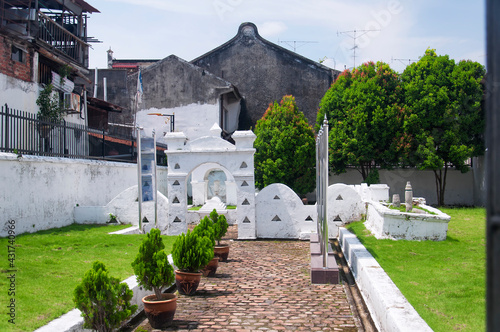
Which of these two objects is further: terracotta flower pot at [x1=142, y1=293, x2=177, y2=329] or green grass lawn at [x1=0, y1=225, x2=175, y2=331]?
terracotta flower pot at [x1=142, y1=293, x2=177, y2=329]

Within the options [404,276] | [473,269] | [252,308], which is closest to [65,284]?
[252,308]

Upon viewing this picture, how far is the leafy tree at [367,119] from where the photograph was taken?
880 inches

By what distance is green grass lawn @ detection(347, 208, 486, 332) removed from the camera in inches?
201

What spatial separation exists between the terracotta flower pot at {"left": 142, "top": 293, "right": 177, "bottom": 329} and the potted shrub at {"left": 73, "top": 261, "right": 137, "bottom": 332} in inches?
32.3

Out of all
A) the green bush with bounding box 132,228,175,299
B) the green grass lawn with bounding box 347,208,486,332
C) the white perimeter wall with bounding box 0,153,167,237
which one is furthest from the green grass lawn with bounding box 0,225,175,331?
the green grass lawn with bounding box 347,208,486,332

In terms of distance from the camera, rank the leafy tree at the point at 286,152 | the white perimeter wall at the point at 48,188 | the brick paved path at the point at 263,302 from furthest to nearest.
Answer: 1. the leafy tree at the point at 286,152
2. the white perimeter wall at the point at 48,188
3. the brick paved path at the point at 263,302

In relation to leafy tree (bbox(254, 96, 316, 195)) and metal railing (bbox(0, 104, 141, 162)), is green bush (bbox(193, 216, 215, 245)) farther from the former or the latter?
leafy tree (bbox(254, 96, 316, 195))

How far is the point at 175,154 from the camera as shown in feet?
48.5

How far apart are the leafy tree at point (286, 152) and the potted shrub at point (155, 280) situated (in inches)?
647

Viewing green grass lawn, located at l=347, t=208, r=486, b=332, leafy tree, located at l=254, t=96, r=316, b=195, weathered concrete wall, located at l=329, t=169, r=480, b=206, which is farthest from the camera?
weathered concrete wall, located at l=329, t=169, r=480, b=206

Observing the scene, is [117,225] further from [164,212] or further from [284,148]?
[284,148]

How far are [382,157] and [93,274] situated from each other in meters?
19.7

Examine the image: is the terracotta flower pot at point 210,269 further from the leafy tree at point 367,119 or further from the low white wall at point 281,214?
the leafy tree at point 367,119

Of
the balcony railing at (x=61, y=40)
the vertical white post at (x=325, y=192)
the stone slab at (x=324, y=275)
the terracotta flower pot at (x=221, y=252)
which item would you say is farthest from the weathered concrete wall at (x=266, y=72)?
the stone slab at (x=324, y=275)
